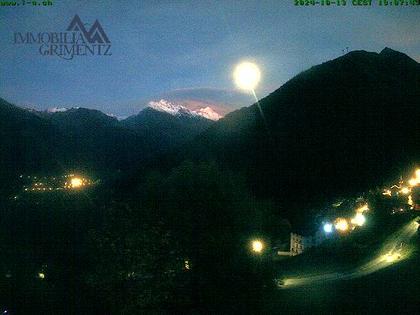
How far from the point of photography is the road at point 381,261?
1423 inches

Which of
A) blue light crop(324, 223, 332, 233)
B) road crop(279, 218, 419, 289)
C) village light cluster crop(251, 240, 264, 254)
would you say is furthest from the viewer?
blue light crop(324, 223, 332, 233)

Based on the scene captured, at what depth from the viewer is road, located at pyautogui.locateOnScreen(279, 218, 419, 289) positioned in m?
36.2

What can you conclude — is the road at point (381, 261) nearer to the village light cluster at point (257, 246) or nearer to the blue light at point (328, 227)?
the village light cluster at point (257, 246)

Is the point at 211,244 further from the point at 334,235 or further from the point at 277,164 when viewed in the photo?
the point at 277,164

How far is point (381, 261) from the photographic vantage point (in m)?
38.9

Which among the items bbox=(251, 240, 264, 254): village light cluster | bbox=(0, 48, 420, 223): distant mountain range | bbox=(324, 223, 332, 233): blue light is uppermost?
bbox=(0, 48, 420, 223): distant mountain range

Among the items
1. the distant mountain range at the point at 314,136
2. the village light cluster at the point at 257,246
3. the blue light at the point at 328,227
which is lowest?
the village light cluster at the point at 257,246

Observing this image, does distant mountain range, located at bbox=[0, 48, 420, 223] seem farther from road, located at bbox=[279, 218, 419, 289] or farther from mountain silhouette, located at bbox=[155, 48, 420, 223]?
road, located at bbox=[279, 218, 419, 289]

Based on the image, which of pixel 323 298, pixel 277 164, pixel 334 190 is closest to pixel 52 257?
pixel 323 298

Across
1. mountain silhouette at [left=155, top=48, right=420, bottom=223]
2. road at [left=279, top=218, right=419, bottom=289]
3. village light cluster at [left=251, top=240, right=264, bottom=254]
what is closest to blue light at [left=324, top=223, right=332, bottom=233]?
road at [left=279, top=218, right=419, bottom=289]

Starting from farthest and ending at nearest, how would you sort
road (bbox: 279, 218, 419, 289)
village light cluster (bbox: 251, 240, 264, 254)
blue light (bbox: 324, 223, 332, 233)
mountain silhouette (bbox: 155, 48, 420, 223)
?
mountain silhouette (bbox: 155, 48, 420, 223)
blue light (bbox: 324, 223, 332, 233)
road (bbox: 279, 218, 419, 289)
village light cluster (bbox: 251, 240, 264, 254)

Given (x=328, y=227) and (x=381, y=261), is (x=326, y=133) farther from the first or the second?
(x=381, y=261)

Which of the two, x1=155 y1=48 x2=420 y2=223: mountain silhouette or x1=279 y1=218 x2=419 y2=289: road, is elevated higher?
x1=155 y1=48 x2=420 y2=223: mountain silhouette

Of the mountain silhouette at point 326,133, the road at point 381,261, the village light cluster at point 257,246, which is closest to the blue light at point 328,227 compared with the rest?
the road at point 381,261
